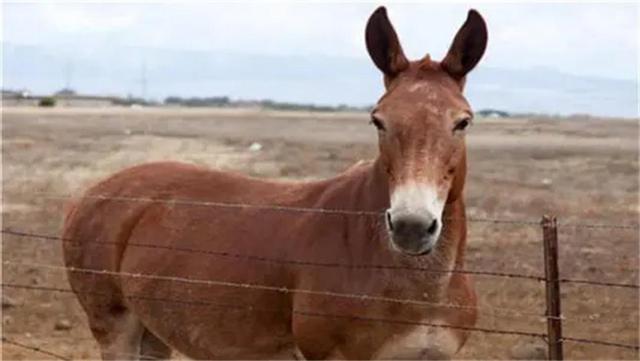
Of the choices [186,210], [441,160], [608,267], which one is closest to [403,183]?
[441,160]

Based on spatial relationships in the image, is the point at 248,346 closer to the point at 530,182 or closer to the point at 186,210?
the point at 186,210

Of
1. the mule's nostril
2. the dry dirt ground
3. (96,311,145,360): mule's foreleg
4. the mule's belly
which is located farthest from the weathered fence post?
(96,311,145,360): mule's foreleg

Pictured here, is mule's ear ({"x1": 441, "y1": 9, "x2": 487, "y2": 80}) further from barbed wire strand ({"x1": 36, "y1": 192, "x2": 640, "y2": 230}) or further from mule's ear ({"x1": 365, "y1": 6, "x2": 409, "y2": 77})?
barbed wire strand ({"x1": 36, "y1": 192, "x2": 640, "y2": 230})

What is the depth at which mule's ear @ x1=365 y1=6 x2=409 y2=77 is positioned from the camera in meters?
5.55

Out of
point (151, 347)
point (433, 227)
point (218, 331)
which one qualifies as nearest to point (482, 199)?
point (151, 347)

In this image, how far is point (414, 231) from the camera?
466 centimetres

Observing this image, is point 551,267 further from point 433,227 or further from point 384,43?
point 384,43

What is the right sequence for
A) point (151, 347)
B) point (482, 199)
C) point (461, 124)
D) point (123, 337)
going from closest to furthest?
1. point (461, 124)
2. point (123, 337)
3. point (151, 347)
4. point (482, 199)

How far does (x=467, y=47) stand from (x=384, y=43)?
0.40 metres

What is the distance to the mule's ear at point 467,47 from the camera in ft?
18.0

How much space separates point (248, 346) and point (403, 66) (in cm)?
176

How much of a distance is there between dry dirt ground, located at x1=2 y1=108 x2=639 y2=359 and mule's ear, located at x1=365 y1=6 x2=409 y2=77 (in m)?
1.95

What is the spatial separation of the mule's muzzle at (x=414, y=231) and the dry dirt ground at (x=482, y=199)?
A: 2224mm

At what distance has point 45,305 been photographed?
36.7ft
